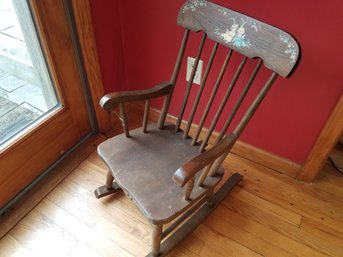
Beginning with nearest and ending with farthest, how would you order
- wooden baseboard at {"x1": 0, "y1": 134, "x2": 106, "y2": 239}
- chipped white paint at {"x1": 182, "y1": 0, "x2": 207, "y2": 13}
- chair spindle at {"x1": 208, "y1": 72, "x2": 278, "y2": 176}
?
1. chair spindle at {"x1": 208, "y1": 72, "x2": 278, "y2": 176}
2. chipped white paint at {"x1": 182, "y1": 0, "x2": 207, "y2": 13}
3. wooden baseboard at {"x1": 0, "y1": 134, "x2": 106, "y2": 239}

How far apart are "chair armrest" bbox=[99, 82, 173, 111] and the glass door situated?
42cm

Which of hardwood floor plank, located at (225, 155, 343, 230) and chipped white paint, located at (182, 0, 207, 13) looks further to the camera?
hardwood floor plank, located at (225, 155, 343, 230)

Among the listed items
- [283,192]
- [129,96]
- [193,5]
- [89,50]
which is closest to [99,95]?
[89,50]

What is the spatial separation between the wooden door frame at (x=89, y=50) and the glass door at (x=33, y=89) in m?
0.05

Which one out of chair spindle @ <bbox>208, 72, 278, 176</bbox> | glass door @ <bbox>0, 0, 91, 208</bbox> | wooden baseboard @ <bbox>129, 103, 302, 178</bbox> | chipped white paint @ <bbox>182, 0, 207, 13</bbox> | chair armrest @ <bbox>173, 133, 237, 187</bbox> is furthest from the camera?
wooden baseboard @ <bbox>129, 103, 302, 178</bbox>

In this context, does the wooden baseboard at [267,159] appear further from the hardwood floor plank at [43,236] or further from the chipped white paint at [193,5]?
the hardwood floor plank at [43,236]

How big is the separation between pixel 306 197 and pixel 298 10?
35.2 inches

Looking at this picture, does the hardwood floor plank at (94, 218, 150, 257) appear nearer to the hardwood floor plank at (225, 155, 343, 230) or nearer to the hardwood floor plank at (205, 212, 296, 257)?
the hardwood floor plank at (205, 212, 296, 257)

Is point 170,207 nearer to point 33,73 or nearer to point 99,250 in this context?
point 99,250

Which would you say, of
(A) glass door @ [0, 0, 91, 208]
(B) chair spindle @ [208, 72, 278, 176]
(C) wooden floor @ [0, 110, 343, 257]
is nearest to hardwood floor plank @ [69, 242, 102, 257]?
(C) wooden floor @ [0, 110, 343, 257]

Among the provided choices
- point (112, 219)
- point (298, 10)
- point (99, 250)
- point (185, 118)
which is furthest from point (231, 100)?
point (99, 250)

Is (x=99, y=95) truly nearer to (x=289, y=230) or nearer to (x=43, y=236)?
(x=43, y=236)

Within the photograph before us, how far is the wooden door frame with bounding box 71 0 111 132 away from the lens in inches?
47.7

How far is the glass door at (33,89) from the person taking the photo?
3.72ft
